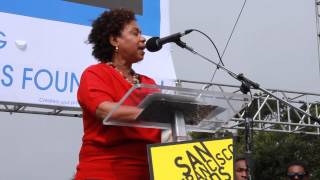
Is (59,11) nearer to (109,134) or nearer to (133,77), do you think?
(133,77)

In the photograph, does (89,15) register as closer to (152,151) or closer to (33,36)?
(33,36)

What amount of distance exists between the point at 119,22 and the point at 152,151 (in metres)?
0.73

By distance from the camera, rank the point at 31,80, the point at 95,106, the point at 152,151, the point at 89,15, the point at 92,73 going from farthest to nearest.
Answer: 1. the point at 89,15
2. the point at 31,80
3. the point at 92,73
4. the point at 95,106
5. the point at 152,151

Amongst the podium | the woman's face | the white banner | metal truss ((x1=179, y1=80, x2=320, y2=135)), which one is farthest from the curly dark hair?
metal truss ((x1=179, y1=80, x2=320, y2=135))

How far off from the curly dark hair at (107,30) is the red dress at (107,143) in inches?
10.2

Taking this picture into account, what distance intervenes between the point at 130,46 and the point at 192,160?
649 mm

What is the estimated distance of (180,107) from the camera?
70.4 inches

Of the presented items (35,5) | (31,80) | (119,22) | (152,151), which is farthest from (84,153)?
(35,5)

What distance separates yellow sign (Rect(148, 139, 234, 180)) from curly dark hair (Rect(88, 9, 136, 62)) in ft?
2.20

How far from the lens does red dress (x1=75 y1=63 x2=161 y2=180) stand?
1.86 metres

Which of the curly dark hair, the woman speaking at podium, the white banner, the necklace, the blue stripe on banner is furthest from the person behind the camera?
the blue stripe on banner

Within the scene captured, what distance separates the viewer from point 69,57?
5004 millimetres

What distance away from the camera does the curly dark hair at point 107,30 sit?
2195 mm

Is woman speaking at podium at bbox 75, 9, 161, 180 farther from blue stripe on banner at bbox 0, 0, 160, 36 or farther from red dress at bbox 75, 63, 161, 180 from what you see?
blue stripe on banner at bbox 0, 0, 160, 36
